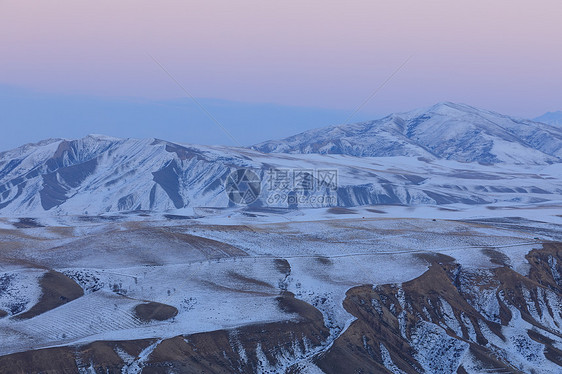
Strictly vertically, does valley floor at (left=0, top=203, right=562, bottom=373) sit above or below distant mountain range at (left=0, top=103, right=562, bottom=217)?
above

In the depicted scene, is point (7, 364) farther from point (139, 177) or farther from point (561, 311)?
point (139, 177)

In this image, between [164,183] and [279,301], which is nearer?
[279,301]

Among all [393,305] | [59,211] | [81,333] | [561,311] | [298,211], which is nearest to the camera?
[81,333]

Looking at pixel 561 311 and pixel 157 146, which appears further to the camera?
pixel 157 146

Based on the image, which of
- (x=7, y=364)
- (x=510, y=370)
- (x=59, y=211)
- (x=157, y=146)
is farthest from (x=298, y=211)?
(x=7, y=364)

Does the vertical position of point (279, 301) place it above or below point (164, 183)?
above

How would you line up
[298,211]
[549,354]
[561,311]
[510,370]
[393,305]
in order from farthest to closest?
[298,211] < [561,311] < [393,305] < [549,354] < [510,370]

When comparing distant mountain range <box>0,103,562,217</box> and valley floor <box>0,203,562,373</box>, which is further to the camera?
distant mountain range <box>0,103,562,217</box>

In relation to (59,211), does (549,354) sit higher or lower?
higher

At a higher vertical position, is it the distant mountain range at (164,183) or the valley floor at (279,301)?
the valley floor at (279,301)

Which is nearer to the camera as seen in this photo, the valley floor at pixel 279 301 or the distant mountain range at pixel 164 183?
the valley floor at pixel 279 301
